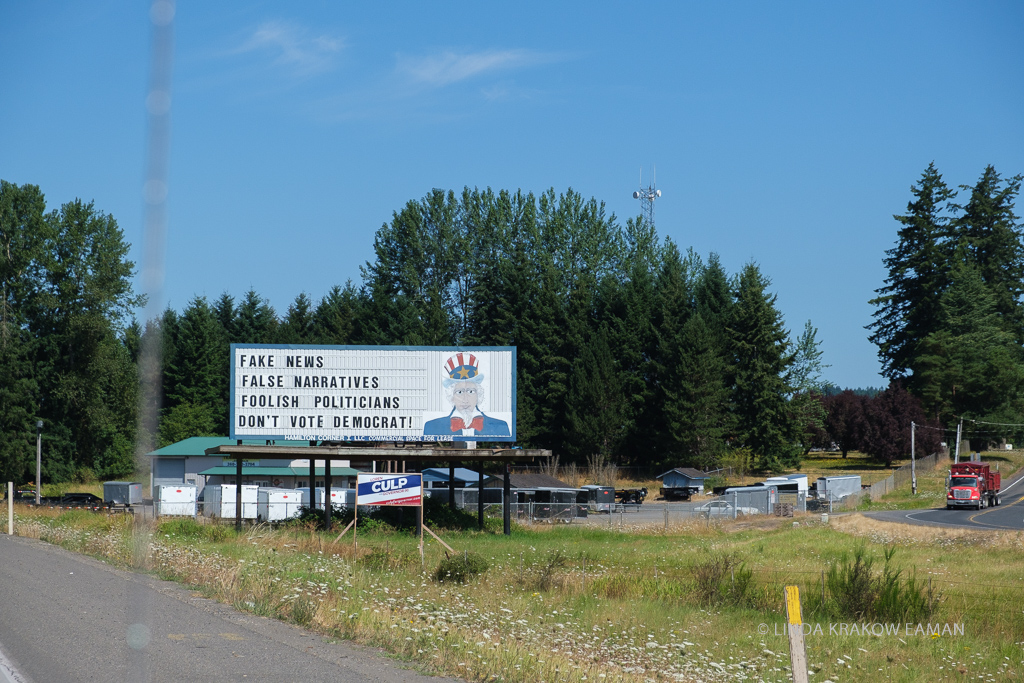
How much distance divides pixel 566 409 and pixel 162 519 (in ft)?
160

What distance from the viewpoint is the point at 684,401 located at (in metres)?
78.3

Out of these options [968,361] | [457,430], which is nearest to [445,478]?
[457,430]

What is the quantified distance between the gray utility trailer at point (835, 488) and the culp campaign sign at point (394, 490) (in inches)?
1450

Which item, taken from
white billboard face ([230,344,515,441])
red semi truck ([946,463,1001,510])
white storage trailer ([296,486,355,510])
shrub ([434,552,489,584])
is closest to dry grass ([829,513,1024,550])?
red semi truck ([946,463,1001,510])

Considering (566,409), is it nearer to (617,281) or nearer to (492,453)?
(617,281)

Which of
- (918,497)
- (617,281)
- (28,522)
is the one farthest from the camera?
(617,281)

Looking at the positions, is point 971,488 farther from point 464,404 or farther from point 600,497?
point 464,404

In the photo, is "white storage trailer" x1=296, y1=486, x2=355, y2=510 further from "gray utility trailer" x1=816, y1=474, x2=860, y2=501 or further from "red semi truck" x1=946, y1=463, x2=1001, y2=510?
"red semi truck" x1=946, y1=463, x2=1001, y2=510

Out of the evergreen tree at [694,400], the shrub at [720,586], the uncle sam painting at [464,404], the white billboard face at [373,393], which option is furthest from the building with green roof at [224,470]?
the shrub at [720,586]

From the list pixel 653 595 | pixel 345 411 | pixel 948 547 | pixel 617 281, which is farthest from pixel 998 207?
pixel 653 595

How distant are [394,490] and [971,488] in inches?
1599

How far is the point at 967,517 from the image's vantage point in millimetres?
49094

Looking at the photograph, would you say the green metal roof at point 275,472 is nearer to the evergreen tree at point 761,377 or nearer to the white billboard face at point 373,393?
the white billboard face at point 373,393

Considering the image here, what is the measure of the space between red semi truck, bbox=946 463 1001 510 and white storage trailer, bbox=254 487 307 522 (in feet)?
125
